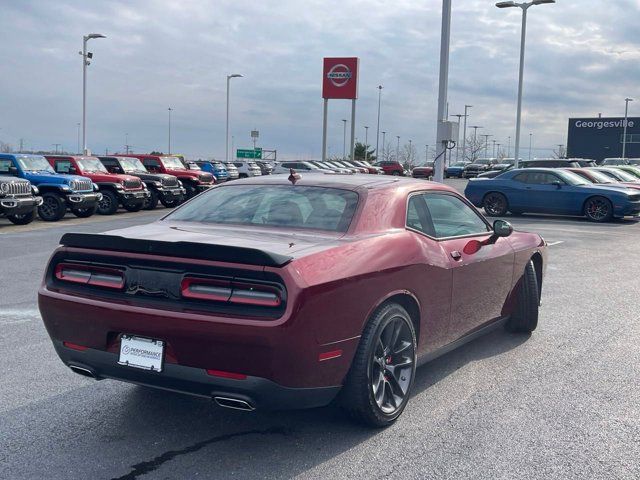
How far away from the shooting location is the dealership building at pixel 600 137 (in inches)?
3588

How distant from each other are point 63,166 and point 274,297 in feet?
65.5

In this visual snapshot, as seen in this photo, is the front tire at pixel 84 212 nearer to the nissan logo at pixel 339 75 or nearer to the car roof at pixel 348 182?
the car roof at pixel 348 182

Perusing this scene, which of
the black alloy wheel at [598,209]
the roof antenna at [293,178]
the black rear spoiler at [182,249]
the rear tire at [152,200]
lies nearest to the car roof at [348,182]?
the roof antenna at [293,178]

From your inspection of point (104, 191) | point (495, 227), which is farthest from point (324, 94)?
point (495, 227)

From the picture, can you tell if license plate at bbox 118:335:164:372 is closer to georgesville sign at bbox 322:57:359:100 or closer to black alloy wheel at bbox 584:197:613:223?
black alloy wheel at bbox 584:197:613:223

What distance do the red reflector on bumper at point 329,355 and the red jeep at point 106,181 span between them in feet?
64.2

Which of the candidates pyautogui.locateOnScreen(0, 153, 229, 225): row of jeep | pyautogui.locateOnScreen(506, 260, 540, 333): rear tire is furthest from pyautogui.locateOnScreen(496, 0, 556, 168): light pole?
pyautogui.locateOnScreen(506, 260, 540, 333): rear tire

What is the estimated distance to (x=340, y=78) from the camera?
54.4 m

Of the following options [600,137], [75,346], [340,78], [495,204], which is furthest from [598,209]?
[600,137]

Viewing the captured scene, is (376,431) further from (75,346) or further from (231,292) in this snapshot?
(75,346)

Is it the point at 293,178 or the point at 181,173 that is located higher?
the point at 293,178

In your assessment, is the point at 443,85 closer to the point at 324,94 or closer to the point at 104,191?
the point at 104,191

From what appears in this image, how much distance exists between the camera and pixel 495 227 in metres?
5.65

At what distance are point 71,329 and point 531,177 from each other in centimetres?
1941
